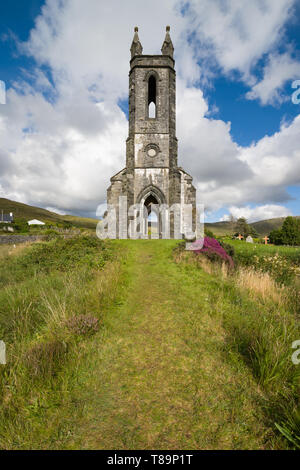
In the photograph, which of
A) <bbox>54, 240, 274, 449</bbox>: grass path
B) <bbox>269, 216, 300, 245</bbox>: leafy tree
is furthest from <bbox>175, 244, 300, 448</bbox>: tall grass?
<bbox>269, 216, 300, 245</bbox>: leafy tree

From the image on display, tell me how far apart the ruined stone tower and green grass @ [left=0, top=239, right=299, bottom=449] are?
46.2ft

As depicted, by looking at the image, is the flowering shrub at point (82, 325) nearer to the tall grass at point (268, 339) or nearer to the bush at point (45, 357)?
the bush at point (45, 357)

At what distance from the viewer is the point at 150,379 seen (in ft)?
9.39

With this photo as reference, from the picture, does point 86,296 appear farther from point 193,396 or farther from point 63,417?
point 193,396

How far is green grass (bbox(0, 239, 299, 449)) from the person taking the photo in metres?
2.14

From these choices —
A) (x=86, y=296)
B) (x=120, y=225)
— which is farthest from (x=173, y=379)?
(x=120, y=225)

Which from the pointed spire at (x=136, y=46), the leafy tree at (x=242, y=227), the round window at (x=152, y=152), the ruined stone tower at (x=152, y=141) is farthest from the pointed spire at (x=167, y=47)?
the leafy tree at (x=242, y=227)

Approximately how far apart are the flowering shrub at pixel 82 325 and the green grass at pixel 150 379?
83mm

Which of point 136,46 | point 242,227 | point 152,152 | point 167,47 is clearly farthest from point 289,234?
point 136,46

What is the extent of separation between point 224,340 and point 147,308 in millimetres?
1857

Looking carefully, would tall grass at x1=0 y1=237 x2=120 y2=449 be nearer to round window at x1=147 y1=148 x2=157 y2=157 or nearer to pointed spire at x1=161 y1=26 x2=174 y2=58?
round window at x1=147 y1=148 x2=157 y2=157

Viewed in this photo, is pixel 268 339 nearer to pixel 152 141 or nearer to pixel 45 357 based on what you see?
pixel 45 357

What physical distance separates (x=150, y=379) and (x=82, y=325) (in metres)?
1.62

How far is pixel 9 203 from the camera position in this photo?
13162cm
